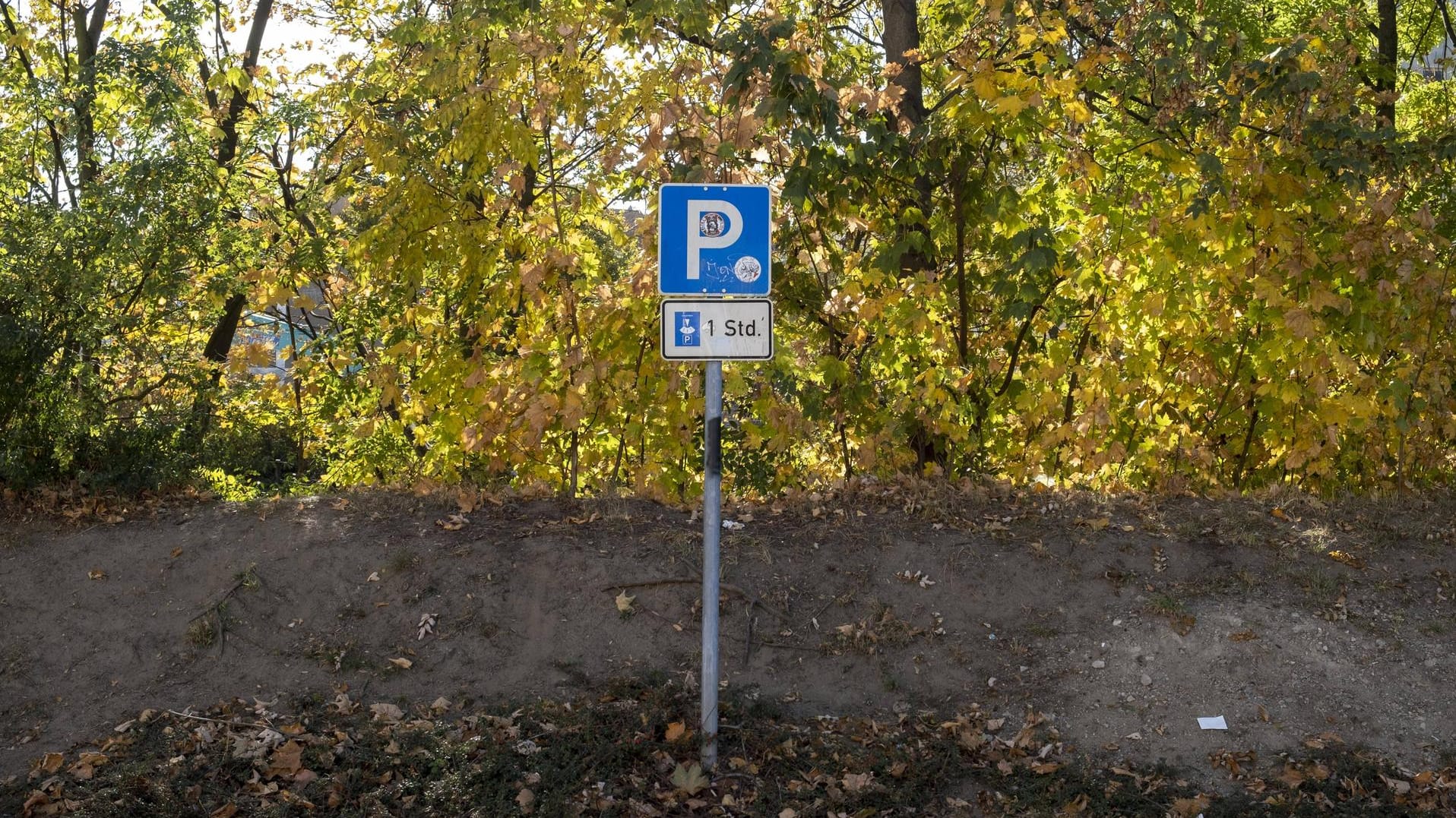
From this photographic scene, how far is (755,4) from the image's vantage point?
8844 millimetres

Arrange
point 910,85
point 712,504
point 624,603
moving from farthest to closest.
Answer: point 910,85 < point 624,603 < point 712,504

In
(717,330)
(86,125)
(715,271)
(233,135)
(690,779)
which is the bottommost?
(690,779)

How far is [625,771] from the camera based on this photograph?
5059mm

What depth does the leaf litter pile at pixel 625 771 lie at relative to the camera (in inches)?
190

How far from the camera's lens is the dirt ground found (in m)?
5.69

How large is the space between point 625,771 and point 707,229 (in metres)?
2.23

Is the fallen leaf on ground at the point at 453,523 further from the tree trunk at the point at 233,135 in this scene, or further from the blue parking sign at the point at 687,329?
the tree trunk at the point at 233,135

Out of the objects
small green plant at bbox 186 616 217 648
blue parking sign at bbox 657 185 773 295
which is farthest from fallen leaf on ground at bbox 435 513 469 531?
blue parking sign at bbox 657 185 773 295

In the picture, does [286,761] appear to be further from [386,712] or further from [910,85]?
[910,85]

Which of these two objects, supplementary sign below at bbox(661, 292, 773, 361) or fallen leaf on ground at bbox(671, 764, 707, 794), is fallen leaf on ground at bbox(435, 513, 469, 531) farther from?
supplementary sign below at bbox(661, 292, 773, 361)

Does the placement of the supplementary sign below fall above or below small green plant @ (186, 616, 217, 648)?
above

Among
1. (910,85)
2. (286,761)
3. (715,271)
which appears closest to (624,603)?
(286,761)

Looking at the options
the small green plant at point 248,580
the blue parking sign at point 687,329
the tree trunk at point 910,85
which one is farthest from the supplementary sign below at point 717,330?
the small green plant at point 248,580

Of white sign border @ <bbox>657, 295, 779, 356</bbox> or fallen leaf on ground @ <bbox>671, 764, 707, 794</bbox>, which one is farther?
fallen leaf on ground @ <bbox>671, 764, 707, 794</bbox>
